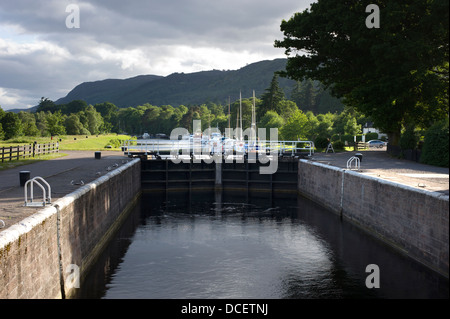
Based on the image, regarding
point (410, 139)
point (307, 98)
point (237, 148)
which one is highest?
point (307, 98)

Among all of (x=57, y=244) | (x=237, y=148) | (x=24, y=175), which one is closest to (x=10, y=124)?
(x=237, y=148)

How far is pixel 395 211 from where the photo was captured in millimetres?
17562

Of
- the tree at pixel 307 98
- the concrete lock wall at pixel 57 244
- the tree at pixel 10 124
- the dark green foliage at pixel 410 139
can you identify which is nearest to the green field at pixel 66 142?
the tree at pixel 10 124

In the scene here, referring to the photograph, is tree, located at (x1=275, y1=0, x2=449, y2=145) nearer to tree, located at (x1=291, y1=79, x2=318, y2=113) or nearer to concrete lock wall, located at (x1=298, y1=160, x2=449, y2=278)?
concrete lock wall, located at (x1=298, y1=160, x2=449, y2=278)

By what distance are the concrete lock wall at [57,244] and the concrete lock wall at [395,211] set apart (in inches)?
462

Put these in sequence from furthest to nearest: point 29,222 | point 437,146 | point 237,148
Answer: point 237,148
point 437,146
point 29,222

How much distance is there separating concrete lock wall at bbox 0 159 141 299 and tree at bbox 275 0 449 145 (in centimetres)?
2135

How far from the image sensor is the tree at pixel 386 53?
29438mm

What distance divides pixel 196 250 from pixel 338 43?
74.0ft

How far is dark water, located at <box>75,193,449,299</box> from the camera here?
13.6m

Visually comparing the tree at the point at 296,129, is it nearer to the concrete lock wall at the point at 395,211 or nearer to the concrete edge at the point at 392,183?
the concrete edge at the point at 392,183

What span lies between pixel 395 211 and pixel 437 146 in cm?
1359

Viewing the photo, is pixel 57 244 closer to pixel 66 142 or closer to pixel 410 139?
pixel 410 139
